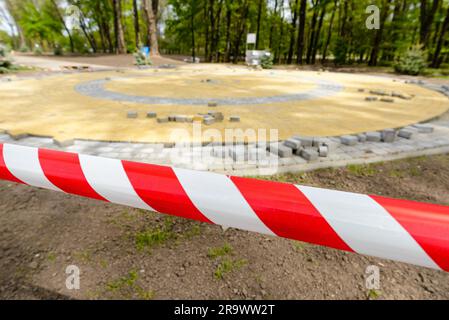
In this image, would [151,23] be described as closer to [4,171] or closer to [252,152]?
[252,152]

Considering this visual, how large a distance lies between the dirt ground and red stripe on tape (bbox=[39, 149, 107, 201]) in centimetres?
92

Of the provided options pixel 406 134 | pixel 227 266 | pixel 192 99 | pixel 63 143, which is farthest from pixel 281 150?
pixel 192 99

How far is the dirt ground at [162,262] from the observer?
1.92 m

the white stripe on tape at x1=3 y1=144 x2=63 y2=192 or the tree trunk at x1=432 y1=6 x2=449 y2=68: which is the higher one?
the tree trunk at x1=432 y1=6 x2=449 y2=68

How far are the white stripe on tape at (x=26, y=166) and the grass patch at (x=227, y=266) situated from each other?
1.30 metres

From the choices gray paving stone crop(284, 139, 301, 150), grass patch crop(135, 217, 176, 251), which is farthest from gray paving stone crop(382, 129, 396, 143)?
grass patch crop(135, 217, 176, 251)

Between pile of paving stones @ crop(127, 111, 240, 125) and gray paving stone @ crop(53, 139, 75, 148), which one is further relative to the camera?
pile of paving stones @ crop(127, 111, 240, 125)

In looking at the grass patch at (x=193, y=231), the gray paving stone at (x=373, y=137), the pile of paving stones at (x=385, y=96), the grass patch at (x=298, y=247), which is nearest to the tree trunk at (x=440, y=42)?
the pile of paving stones at (x=385, y=96)

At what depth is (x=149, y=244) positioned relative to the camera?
7.73 feet

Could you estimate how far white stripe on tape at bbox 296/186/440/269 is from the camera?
938mm

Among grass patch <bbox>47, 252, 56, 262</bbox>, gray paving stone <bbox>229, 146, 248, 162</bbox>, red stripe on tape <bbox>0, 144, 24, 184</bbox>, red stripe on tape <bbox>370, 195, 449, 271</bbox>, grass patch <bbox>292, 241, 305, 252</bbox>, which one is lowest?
grass patch <bbox>47, 252, 56, 262</bbox>

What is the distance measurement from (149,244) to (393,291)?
2.01 meters

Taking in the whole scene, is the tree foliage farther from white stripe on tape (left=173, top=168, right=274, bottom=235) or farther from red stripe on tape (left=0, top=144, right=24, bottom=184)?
red stripe on tape (left=0, top=144, right=24, bottom=184)
